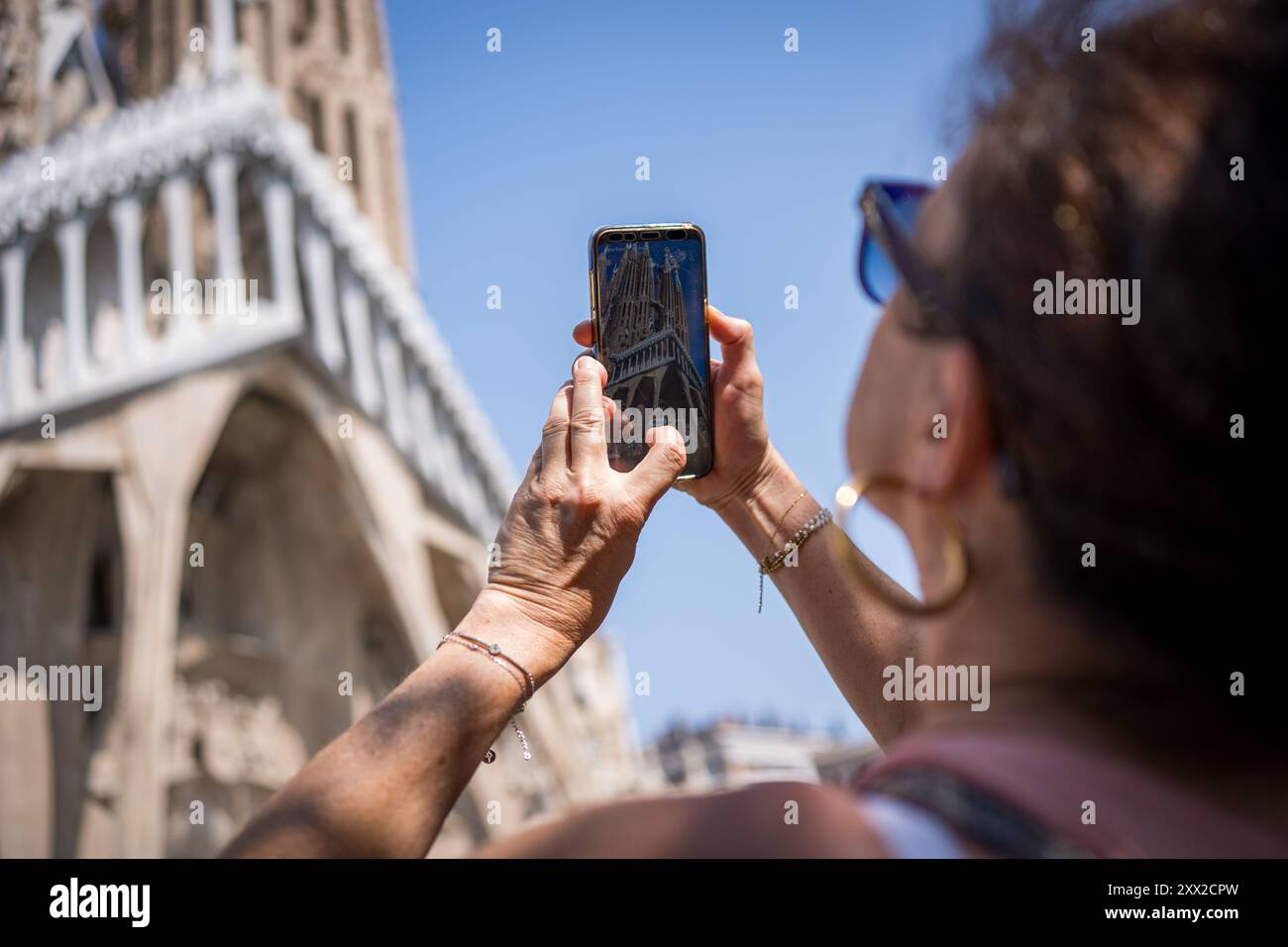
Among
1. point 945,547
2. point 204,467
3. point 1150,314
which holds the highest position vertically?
point 204,467

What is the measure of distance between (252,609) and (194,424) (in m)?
2.70

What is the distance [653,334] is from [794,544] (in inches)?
13.2

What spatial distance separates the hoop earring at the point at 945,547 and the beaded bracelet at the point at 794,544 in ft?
1.98

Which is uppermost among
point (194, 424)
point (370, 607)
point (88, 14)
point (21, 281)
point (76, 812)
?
point (88, 14)

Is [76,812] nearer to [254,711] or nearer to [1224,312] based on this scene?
[254,711]

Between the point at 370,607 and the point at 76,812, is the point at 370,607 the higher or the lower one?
the higher one

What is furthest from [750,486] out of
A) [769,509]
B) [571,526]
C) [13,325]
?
[13,325]

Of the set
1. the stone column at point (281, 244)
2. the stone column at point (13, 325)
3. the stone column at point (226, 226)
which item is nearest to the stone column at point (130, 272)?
the stone column at point (226, 226)

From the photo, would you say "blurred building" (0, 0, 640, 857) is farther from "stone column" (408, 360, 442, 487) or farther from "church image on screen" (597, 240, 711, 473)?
"church image on screen" (597, 240, 711, 473)

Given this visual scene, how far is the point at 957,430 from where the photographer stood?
78 cm

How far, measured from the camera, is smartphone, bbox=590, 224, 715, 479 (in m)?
1.57

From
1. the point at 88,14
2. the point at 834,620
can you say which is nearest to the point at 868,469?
the point at 834,620

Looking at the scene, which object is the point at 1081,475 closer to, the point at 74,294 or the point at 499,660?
the point at 499,660
